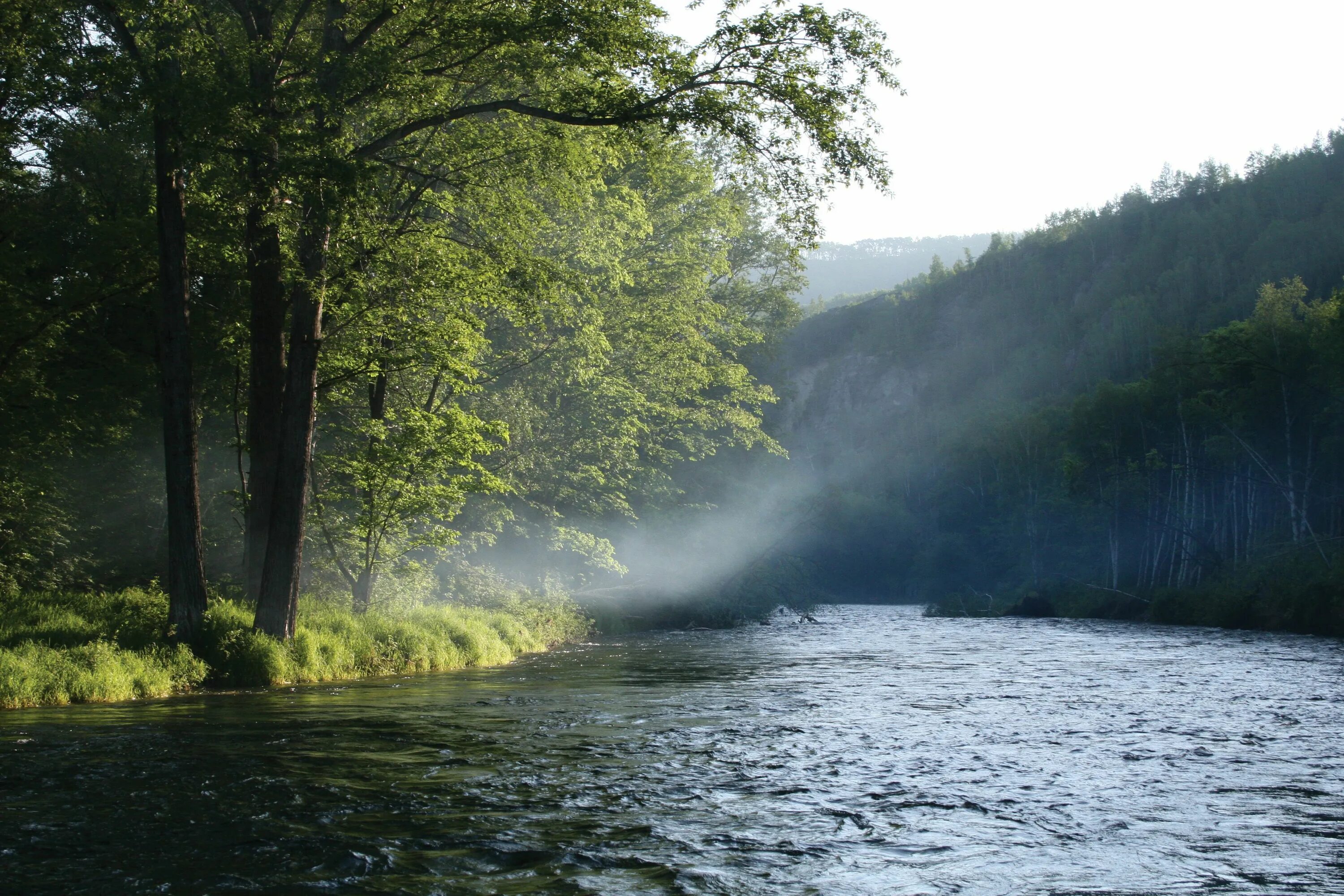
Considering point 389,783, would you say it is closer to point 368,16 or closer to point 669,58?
point 669,58

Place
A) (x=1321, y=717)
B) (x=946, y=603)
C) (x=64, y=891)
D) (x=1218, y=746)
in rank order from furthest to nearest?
(x=946, y=603) < (x=1321, y=717) < (x=1218, y=746) < (x=64, y=891)

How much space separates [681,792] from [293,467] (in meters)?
9.81

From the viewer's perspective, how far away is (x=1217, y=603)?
37625mm

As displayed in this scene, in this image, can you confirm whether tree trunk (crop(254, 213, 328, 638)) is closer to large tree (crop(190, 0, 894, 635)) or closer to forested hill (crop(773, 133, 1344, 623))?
large tree (crop(190, 0, 894, 635))

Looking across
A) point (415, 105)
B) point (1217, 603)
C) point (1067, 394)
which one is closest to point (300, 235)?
point (415, 105)

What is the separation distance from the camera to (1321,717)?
11.8 meters

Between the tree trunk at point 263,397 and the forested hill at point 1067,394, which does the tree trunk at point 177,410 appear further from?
the forested hill at point 1067,394

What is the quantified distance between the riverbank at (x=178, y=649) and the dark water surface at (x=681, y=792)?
0.70 m

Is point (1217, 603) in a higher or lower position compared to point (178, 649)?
lower

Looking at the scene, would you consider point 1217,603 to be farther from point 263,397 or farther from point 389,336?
point 263,397

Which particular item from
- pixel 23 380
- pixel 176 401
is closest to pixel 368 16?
pixel 176 401

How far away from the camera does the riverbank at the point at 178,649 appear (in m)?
12.2

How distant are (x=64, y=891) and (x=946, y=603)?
171 feet

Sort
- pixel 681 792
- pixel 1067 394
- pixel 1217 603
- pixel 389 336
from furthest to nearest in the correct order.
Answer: pixel 1067 394 < pixel 1217 603 < pixel 389 336 < pixel 681 792
